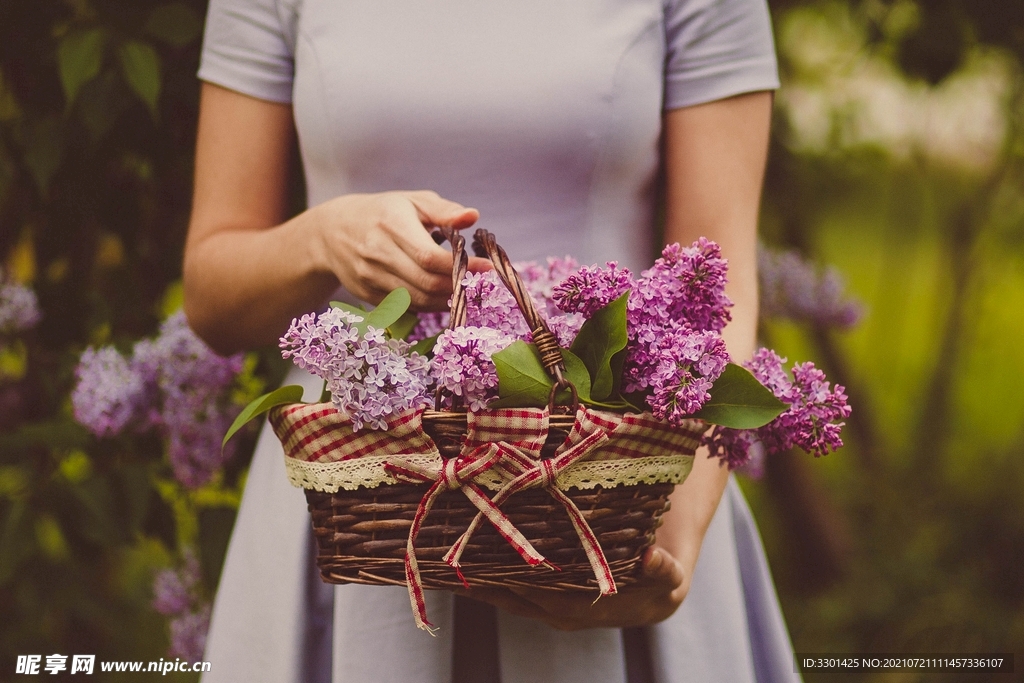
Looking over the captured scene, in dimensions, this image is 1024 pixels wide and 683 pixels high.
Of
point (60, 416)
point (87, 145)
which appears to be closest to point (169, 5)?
point (87, 145)

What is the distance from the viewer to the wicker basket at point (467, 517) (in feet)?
2.12

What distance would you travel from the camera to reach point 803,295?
2041 millimetres

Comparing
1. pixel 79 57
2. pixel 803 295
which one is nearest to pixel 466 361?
pixel 79 57

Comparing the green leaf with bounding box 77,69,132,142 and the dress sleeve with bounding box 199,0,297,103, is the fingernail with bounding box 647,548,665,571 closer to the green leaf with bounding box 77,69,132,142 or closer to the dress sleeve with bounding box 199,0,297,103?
the dress sleeve with bounding box 199,0,297,103

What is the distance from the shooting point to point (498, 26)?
0.94 m

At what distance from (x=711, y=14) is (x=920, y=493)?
3224 millimetres

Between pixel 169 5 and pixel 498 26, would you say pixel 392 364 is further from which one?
pixel 169 5

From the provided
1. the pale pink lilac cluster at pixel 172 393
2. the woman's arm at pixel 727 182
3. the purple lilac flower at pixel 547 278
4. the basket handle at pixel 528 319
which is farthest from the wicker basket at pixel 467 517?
the pale pink lilac cluster at pixel 172 393

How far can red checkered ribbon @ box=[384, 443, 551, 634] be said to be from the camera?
2.07 ft

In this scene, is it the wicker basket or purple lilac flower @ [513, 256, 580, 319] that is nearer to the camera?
the wicker basket

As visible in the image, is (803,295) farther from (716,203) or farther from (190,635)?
(190,635)

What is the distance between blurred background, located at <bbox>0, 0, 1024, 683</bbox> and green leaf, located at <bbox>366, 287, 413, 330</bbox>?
26.5 inches

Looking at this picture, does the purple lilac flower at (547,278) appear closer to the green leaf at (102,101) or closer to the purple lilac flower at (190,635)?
the green leaf at (102,101)

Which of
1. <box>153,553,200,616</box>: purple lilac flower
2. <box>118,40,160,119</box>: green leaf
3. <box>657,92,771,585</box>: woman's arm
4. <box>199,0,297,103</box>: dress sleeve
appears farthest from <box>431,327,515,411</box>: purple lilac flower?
<box>153,553,200,616</box>: purple lilac flower
